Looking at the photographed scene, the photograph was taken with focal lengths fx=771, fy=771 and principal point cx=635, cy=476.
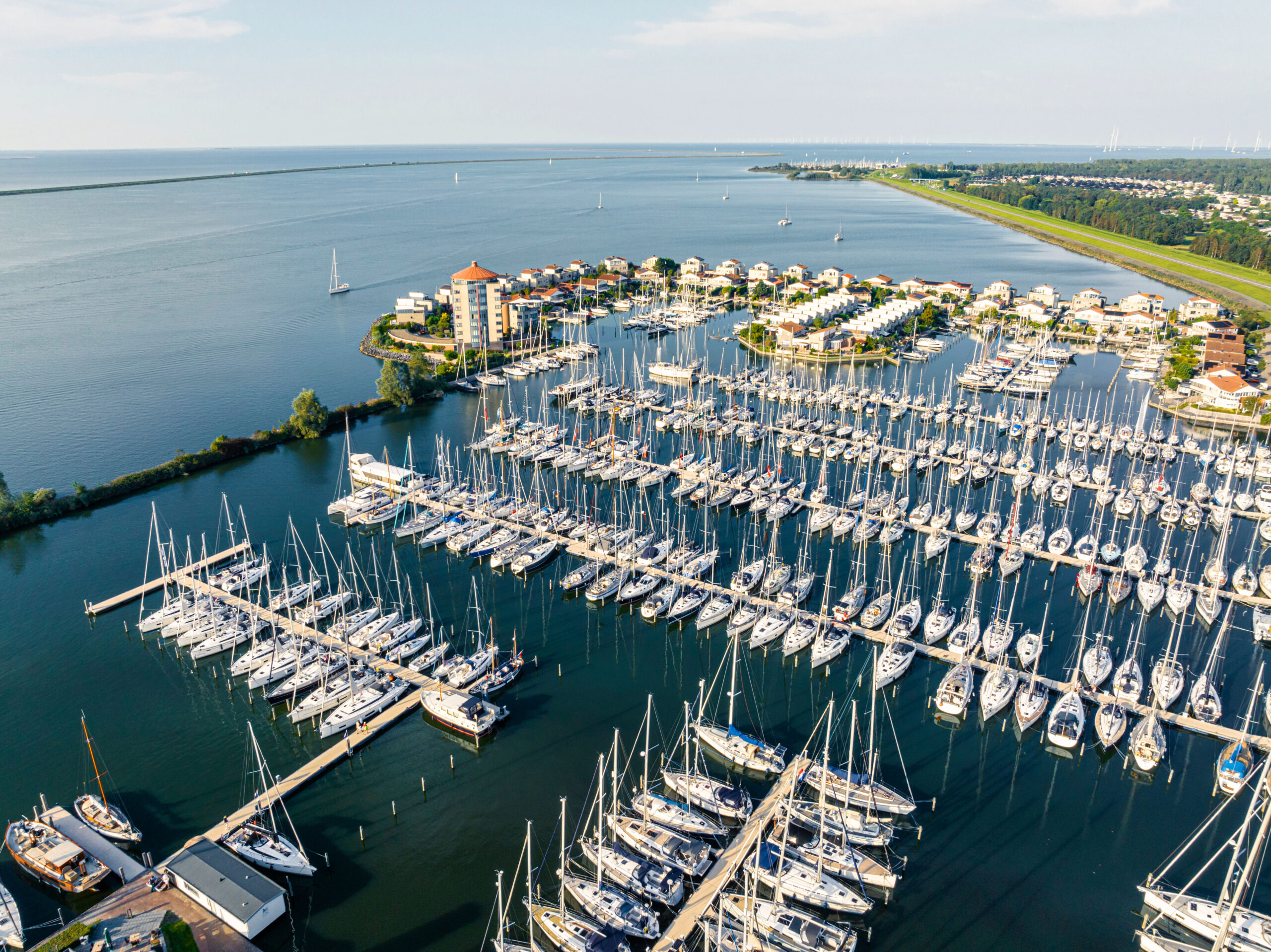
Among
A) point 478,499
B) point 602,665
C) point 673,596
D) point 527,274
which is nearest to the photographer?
point 602,665

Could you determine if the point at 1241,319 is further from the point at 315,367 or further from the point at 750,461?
the point at 315,367

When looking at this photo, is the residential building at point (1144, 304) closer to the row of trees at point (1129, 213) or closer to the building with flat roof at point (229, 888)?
the row of trees at point (1129, 213)

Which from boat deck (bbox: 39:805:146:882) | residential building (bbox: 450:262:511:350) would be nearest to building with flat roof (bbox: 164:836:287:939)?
boat deck (bbox: 39:805:146:882)

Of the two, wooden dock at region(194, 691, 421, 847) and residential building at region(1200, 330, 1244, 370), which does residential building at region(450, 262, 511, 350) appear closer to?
wooden dock at region(194, 691, 421, 847)

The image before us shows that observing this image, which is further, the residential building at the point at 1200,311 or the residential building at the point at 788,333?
the residential building at the point at 1200,311

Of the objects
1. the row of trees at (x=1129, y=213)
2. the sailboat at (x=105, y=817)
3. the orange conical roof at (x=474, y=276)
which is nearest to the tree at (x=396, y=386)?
the orange conical roof at (x=474, y=276)

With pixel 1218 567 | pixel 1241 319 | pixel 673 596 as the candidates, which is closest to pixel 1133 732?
pixel 1218 567

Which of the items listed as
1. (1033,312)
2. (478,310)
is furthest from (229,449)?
(1033,312)

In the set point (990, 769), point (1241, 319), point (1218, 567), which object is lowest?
point (990, 769)
